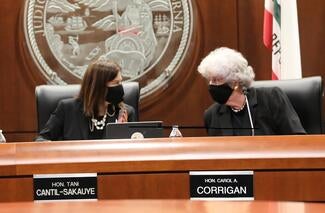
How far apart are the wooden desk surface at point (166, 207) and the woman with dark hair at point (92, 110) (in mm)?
2036

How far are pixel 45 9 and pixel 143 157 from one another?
116 inches

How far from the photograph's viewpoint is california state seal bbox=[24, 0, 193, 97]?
15.1 feet

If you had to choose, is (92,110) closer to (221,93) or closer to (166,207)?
(221,93)

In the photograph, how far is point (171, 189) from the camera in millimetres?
1814

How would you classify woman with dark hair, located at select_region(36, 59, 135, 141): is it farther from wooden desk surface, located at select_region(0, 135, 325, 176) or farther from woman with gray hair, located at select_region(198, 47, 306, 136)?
wooden desk surface, located at select_region(0, 135, 325, 176)

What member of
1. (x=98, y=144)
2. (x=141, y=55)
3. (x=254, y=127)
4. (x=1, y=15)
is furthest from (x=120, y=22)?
(x=98, y=144)

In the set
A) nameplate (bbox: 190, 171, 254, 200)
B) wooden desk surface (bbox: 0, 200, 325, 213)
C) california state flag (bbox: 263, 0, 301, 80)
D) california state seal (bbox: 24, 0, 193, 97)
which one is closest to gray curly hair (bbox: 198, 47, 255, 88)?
california state flag (bbox: 263, 0, 301, 80)

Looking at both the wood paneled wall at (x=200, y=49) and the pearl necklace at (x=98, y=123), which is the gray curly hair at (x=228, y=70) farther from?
the wood paneled wall at (x=200, y=49)

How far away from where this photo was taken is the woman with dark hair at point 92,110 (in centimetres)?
355

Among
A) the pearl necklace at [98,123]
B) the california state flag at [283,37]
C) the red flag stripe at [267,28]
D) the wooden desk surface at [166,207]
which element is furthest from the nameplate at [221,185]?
the red flag stripe at [267,28]

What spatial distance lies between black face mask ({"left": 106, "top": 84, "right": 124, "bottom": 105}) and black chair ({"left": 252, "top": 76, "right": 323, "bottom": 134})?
849mm

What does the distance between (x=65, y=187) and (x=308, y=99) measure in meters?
1.80

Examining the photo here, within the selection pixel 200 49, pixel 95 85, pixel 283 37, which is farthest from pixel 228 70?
pixel 200 49

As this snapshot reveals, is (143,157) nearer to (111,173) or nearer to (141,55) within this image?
(111,173)
